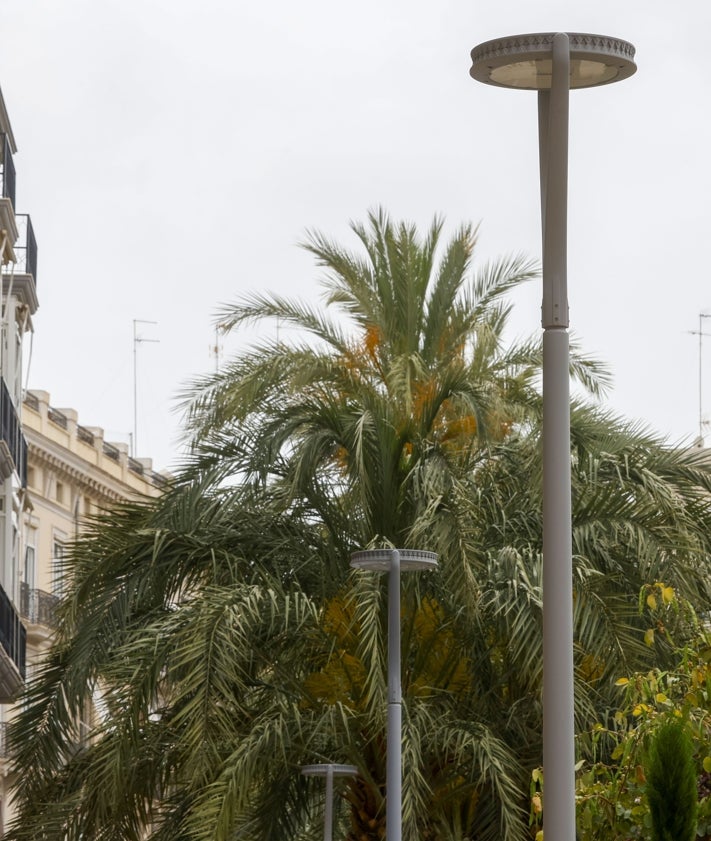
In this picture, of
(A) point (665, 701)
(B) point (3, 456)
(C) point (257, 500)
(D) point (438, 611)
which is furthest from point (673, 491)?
(B) point (3, 456)

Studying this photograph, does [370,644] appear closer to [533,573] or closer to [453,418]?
[533,573]

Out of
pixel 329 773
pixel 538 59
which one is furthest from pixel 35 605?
pixel 538 59

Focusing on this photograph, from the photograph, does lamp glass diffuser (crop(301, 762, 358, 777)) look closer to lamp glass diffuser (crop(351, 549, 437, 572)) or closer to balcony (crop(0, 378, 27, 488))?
lamp glass diffuser (crop(351, 549, 437, 572))

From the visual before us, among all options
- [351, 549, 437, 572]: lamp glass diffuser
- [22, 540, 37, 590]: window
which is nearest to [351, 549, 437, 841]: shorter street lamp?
[351, 549, 437, 572]: lamp glass diffuser

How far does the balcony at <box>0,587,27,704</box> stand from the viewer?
3316cm

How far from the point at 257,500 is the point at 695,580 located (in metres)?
5.21

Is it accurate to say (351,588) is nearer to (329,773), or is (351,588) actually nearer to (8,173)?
(329,773)

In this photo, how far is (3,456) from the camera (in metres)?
35.0

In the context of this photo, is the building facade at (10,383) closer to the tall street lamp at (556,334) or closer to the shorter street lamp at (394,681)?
the shorter street lamp at (394,681)

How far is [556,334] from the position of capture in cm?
1036

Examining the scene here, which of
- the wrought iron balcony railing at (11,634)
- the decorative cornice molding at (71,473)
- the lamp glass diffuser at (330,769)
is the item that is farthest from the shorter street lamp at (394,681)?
the decorative cornice molding at (71,473)

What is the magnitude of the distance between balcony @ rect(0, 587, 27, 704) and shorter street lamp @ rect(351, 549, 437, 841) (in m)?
15.0

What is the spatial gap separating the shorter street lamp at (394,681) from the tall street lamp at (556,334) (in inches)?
321

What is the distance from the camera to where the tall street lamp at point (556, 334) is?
9.85 metres
